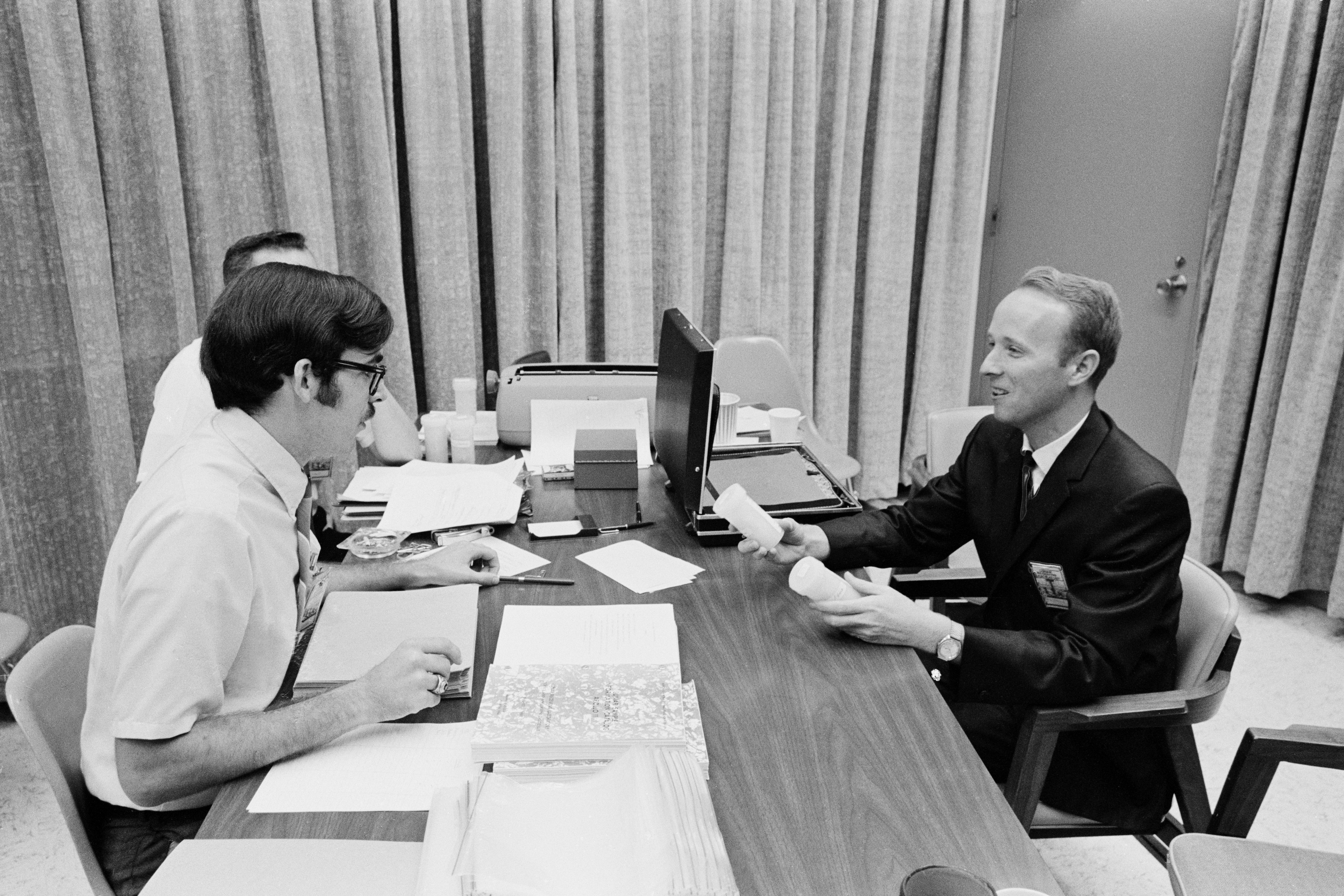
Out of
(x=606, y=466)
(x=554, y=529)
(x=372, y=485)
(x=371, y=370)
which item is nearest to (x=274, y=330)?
(x=371, y=370)

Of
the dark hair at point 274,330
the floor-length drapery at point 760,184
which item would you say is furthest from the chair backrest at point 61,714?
the floor-length drapery at point 760,184

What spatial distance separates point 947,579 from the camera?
210 cm

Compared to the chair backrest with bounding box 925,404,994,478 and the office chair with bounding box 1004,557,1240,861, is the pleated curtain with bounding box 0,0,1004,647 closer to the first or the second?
the chair backrest with bounding box 925,404,994,478

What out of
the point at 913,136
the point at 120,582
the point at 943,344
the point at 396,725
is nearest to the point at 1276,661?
the point at 943,344

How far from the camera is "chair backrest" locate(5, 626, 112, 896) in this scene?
1.27 m

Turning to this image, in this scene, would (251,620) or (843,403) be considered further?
(843,403)

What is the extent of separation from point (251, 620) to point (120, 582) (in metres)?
0.16

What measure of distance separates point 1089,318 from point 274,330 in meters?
1.41

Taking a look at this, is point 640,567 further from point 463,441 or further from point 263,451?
point 463,441

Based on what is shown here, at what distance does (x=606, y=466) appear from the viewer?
2.29 m

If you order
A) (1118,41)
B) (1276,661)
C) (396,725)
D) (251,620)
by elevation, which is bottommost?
(1276,661)

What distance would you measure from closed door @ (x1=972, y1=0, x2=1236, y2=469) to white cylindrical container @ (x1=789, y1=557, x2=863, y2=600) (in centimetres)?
277

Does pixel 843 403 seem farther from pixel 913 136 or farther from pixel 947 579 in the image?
pixel 947 579

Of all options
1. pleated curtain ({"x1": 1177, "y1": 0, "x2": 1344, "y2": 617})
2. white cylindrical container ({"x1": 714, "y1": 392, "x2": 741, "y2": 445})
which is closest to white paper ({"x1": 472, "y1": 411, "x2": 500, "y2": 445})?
white cylindrical container ({"x1": 714, "y1": 392, "x2": 741, "y2": 445})
